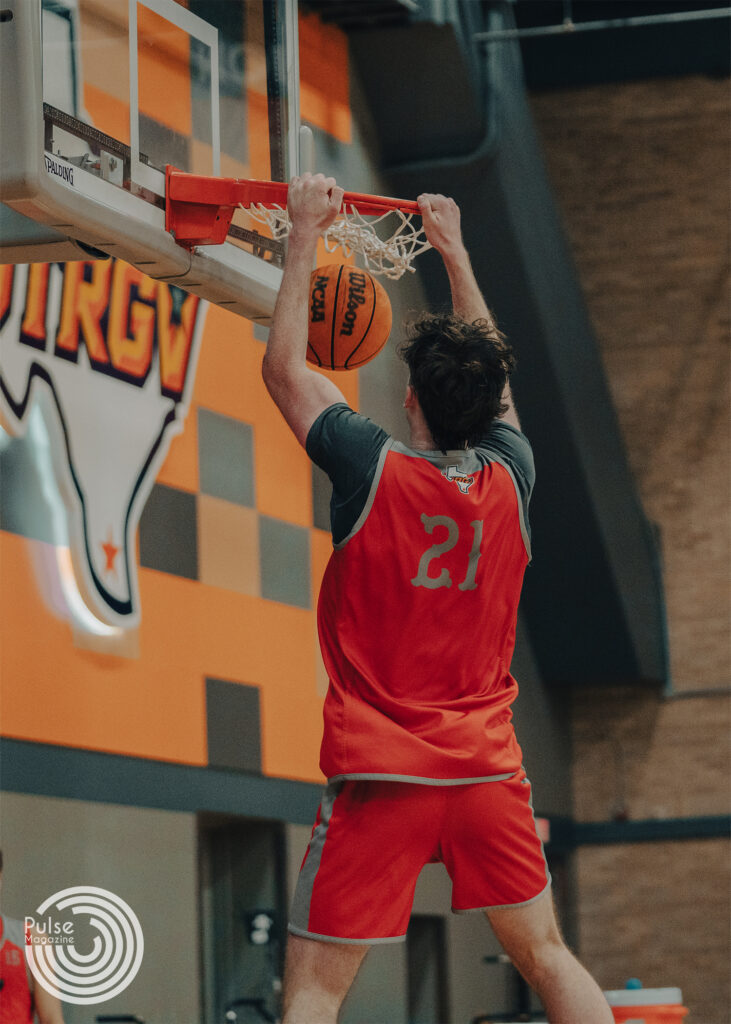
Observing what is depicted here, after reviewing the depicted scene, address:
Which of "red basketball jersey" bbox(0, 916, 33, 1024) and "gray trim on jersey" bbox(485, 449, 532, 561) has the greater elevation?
"gray trim on jersey" bbox(485, 449, 532, 561)

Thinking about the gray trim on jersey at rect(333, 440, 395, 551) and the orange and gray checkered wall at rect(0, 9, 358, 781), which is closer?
the gray trim on jersey at rect(333, 440, 395, 551)

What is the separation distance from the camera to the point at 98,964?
23.3 ft

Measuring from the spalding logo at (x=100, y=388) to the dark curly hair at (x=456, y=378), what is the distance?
3.89 m

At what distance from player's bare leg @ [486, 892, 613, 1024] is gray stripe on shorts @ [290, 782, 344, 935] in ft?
1.19

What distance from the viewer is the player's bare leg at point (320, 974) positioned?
2.90m

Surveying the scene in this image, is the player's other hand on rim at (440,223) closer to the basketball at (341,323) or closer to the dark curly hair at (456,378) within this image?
the dark curly hair at (456,378)

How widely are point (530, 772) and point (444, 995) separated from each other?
1.87 m

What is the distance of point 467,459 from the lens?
127 inches

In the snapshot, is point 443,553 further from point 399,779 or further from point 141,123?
point 141,123

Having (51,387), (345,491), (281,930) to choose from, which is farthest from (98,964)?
(345,491)

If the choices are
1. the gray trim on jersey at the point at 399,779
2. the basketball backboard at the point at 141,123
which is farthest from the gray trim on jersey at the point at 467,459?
the basketball backboard at the point at 141,123

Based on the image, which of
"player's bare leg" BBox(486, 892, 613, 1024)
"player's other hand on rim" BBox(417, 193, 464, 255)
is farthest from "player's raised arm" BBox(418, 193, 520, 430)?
"player's bare leg" BBox(486, 892, 613, 1024)

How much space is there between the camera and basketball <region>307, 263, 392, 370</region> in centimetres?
422

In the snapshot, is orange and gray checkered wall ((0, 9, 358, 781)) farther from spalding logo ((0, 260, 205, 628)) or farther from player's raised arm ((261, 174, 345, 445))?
player's raised arm ((261, 174, 345, 445))
